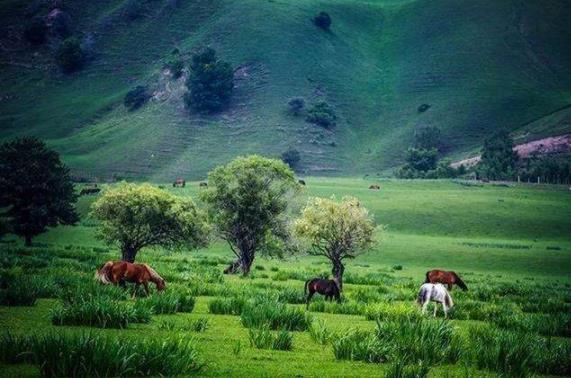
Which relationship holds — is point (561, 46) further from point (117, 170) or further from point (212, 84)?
point (117, 170)

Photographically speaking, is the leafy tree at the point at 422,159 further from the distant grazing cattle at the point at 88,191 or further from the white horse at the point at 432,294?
the white horse at the point at 432,294

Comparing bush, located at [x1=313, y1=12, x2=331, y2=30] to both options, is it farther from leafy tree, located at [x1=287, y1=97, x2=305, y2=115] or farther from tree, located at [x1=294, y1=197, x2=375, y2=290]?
tree, located at [x1=294, y1=197, x2=375, y2=290]

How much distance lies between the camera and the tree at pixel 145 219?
1521 inches

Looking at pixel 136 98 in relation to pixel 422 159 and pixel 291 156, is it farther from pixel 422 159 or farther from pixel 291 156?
pixel 422 159

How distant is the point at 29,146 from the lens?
5675 centimetres

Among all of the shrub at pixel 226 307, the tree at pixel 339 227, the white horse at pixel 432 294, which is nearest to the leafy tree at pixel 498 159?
the tree at pixel 339 227

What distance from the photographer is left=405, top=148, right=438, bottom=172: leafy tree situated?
12575cm

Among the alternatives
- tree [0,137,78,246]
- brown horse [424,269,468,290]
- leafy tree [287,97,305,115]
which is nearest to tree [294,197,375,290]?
brown horse [424,269,468,290]

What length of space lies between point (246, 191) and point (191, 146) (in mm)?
96659

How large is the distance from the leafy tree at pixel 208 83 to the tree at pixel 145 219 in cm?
11494

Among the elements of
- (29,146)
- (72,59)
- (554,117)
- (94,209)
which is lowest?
(94,209)

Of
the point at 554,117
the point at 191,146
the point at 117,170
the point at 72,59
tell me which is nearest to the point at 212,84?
the point at 191,146

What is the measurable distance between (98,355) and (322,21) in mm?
190978

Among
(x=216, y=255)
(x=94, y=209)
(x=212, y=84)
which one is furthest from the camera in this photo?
(x=212, y=84)
